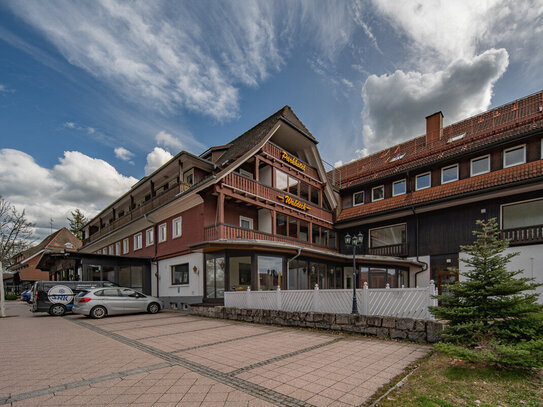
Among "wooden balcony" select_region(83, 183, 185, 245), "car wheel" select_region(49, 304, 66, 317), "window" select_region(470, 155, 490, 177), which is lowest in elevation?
"car wheel" select_region(49, 304, 66, 317)

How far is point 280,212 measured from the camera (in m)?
18.2

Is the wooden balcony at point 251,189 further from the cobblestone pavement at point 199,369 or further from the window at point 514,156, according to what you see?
the window at point 514,156

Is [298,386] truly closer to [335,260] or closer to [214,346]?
[214,346]

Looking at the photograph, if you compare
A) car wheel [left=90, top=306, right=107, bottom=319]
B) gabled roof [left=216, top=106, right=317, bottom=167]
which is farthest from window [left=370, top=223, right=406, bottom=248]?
car wheel [left=90, top=306, right=107, bottom=319]

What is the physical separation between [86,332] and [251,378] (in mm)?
7883

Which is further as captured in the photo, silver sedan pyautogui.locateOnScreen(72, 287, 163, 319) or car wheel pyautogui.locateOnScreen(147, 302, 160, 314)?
car wheel pyautogui.locateOnScreen(147, 302, 160, 314)

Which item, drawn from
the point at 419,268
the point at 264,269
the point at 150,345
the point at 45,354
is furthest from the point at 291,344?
the point at 419,268

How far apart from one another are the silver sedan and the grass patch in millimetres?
13874

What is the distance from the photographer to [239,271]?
14.2 meters

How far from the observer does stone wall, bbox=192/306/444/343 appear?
24.1 feet

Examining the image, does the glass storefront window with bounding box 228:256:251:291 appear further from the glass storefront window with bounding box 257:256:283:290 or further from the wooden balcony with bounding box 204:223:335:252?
the wooden balcony with bounding box 204:223:335:252

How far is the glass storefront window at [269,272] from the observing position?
14266 millimetres

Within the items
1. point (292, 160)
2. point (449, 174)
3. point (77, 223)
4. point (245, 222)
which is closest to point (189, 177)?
point (245, 222)

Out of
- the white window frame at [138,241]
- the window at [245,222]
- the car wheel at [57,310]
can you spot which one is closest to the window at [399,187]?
the window at [245,222]
